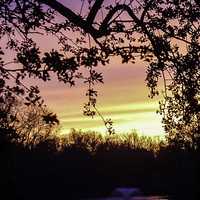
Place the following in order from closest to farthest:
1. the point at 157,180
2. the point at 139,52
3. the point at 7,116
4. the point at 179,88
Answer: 1. the point at 7,116
2. the point at 139,52
3. the point at 179,88
4. the point at 157,180

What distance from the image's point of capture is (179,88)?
55.2 feet

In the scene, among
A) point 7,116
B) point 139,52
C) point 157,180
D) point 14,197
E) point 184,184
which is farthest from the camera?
point 157,180

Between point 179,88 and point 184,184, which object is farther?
point 184,184

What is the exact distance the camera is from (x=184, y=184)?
89938 millimetres

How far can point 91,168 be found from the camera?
371ft

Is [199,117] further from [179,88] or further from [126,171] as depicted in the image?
[126,171]

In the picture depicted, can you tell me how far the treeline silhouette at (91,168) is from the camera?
9444 cm

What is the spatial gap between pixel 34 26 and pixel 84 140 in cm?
11747

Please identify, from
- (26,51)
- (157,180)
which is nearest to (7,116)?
(26,51)

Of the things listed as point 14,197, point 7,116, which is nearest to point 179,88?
point 7,116

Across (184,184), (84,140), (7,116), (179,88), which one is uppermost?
(84,140)

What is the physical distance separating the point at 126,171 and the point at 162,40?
102 m

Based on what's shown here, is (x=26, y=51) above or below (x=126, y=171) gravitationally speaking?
below

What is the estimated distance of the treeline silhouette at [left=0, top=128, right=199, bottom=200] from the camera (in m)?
94.4
